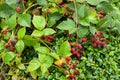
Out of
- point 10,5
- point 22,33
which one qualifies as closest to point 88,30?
point 22,33

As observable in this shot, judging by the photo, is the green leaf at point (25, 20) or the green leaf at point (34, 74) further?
the green leaf at point (25, 20)

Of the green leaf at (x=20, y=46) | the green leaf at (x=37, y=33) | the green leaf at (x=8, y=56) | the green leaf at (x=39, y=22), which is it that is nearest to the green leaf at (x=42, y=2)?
the green leaf at (x=39, y=22)

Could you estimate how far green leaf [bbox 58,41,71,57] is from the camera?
95.7 inches

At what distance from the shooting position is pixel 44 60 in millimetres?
2404

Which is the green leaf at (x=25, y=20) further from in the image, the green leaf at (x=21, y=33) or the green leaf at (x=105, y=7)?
the green leaf at (x=105, y=7)

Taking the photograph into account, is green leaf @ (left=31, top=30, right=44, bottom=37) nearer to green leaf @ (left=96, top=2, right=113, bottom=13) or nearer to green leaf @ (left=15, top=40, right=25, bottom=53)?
green leaf @ (left=15, top=40, right=25, bottom=53)

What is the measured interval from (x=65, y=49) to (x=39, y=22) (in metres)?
0.30

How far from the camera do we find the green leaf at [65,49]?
2.43 metres

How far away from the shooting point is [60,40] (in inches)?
103

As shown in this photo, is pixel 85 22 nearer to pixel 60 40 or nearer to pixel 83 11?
pixel 83 11

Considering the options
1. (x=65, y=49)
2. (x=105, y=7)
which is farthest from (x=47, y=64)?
(x=105, y=7)

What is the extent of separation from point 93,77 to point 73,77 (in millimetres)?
151

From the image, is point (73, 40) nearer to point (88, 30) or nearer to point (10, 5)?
point (88, 30)

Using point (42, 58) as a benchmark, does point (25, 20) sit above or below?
above
